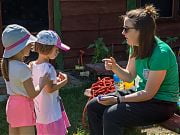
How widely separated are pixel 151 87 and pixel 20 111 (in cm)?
105

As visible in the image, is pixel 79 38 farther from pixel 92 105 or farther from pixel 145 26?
pixel 145 26

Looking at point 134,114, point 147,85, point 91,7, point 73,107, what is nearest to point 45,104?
point 134,114

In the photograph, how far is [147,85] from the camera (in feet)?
11.9


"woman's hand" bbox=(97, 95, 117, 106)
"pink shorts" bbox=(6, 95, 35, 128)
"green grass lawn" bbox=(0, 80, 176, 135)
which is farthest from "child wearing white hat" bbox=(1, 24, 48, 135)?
"green grass lawn" bbox=(0, 80, 176, 135)

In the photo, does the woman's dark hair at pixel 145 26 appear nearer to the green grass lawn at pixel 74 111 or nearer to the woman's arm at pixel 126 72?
the woman's arm at pixel 126 72

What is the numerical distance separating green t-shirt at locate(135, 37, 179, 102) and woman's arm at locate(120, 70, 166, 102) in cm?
4

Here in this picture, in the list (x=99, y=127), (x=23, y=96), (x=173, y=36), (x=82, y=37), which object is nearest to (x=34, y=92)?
(x=23, y=96)

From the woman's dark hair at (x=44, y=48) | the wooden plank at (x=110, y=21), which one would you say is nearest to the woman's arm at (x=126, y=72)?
the woman's dark hair at (x=44, y=48)

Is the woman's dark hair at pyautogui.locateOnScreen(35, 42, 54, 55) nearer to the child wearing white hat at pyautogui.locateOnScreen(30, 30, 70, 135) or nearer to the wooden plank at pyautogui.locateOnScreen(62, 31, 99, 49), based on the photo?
the child wearing white hat at pyautogui.locateOnScreen(30, 30, 70, 135)

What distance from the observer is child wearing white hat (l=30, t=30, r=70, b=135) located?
143 inches

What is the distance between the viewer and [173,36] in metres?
8.43

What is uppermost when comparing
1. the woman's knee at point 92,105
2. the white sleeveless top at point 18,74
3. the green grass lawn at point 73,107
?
the white sleeveless top at point 18,74

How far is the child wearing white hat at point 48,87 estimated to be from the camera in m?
3.63

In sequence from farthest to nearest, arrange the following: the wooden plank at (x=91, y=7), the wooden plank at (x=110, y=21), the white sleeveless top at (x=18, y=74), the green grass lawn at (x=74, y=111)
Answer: the wooden plank at (x=110, y=21), the wooden plank at (x=91, y=7), the green grass lawn at (x=74, y=111), the white sleeveless top at (x=18, y=74)
